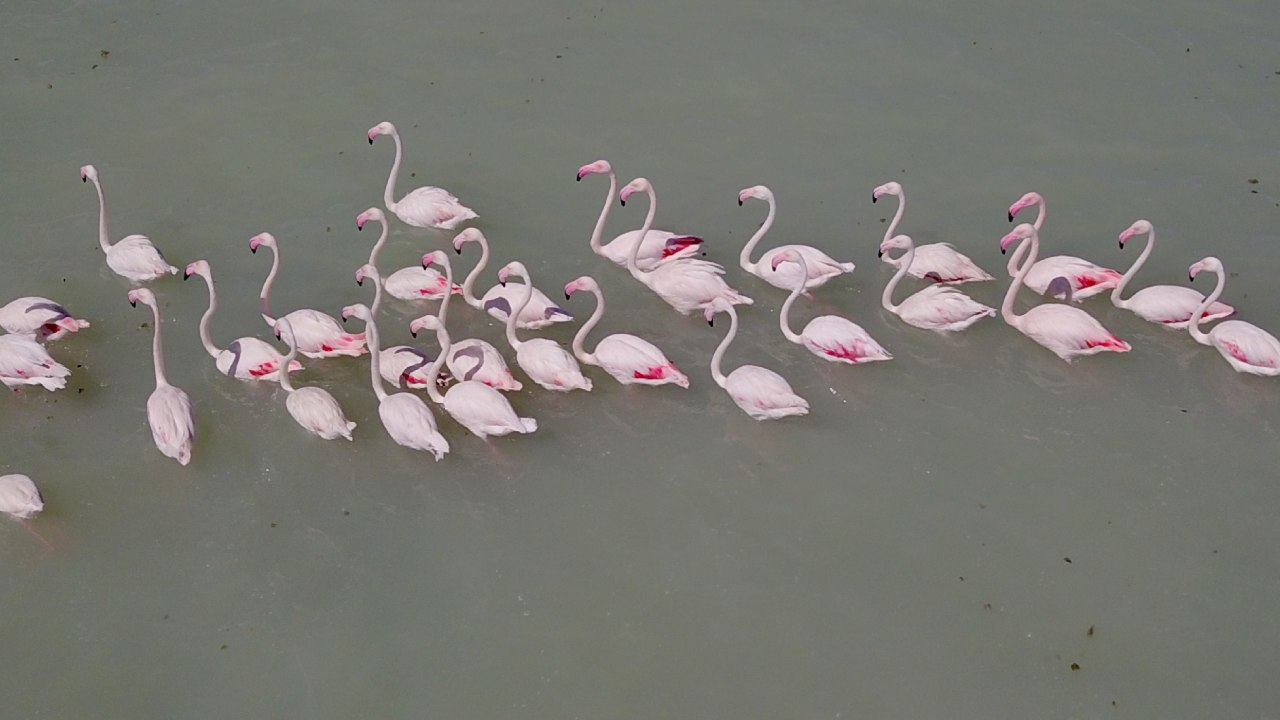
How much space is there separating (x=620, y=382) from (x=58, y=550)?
131 inches

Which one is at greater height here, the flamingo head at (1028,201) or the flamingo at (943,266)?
the flamingo head at (1028,201)

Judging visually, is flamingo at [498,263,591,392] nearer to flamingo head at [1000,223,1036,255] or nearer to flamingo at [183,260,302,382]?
flamingo at [183,260,302,382]

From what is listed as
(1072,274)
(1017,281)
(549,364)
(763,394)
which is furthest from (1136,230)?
(549,364)

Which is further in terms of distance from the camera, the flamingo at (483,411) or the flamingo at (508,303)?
the flamingo at (508,303)

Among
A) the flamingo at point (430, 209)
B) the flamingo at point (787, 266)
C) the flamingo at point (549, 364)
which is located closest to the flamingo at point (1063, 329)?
the flamingo at point (787, 266)

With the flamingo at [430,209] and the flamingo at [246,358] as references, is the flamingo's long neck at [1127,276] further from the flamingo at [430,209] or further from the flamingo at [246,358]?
the flamingo at [246,358]

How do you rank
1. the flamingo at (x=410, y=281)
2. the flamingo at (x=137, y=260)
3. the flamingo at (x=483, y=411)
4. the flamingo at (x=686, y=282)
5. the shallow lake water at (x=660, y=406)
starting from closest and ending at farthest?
the shallow lake water at (x=660, y=406) → the flamingo at (x=483, y=411) → the flamingo at (x=686, y=282) → the flamingo at (x=410, y=281) → the flamingo at (x=137, y=260)

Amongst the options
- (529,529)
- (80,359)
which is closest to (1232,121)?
(529,529)

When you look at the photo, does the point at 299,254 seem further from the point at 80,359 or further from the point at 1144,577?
the point at 1144,577

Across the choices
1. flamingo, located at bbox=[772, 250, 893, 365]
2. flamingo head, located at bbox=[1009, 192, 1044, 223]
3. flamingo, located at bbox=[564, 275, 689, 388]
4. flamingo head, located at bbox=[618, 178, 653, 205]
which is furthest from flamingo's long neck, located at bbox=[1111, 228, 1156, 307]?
flamingo head, located at bbox=[618, 178, 653, 205]

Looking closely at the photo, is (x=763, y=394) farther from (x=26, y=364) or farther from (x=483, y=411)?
(x=26, y=364)

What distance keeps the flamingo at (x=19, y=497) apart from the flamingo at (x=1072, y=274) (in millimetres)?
6199

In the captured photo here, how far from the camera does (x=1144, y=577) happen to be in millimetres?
6230

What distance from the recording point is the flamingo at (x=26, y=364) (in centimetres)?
696
